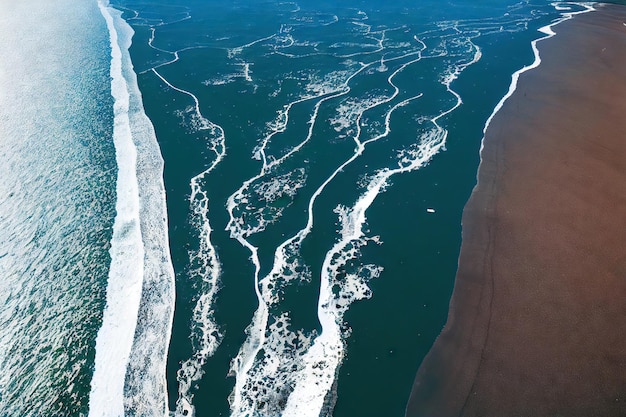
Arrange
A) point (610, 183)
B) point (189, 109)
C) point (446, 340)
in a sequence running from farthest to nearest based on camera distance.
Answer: point (189, 109) < point (610, 183) < point (446, 340)

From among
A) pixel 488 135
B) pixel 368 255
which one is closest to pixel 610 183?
pixel 488 135

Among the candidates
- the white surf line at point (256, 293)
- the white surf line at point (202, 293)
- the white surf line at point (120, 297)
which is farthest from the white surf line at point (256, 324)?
the white surf line at point (120, 297)

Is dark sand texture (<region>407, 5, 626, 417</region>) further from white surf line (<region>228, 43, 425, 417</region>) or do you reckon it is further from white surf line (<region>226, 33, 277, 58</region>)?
white surf line (<region>226, 33, 277, 58</region>)

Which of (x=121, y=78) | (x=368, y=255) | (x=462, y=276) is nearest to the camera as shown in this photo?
(x=462, y=276)

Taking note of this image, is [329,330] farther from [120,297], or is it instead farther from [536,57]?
[536,57]

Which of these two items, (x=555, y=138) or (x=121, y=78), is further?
(x=121, y=78)

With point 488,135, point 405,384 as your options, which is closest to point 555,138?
point 488,135

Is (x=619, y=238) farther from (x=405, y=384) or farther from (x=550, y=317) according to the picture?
(x=405, y=384)
